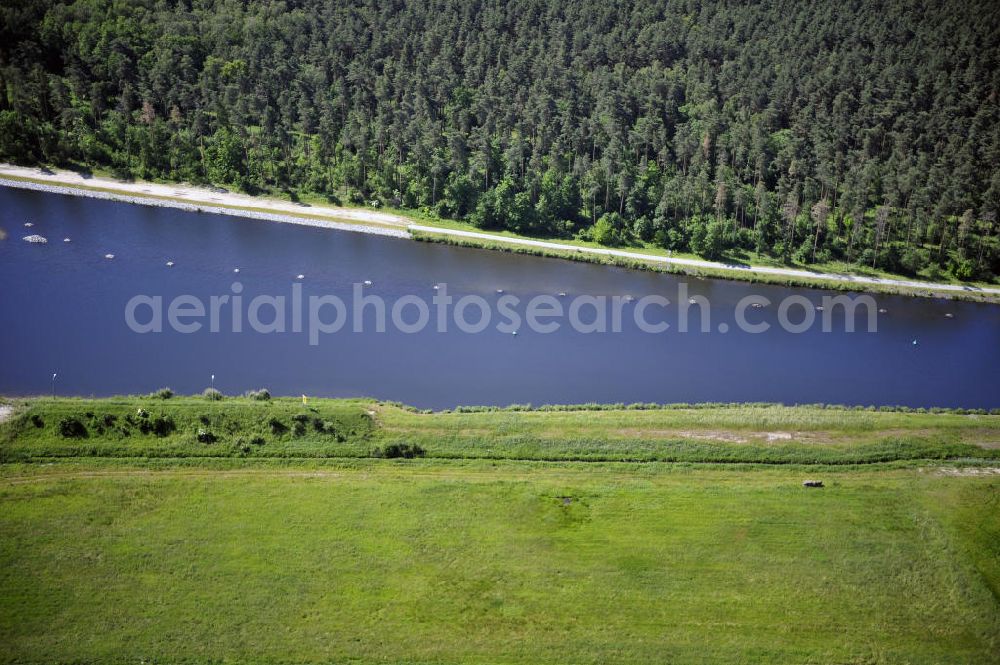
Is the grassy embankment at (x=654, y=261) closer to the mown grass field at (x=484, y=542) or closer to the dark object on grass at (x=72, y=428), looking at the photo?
the mown grass field at (x=484, y=542)

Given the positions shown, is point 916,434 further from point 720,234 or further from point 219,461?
point 219,461

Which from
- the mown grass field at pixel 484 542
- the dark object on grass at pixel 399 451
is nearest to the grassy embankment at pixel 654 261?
the mown grass field at pixel 484 542

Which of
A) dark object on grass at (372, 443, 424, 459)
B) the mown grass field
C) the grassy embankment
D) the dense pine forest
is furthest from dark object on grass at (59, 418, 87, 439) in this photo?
the dense pine forest

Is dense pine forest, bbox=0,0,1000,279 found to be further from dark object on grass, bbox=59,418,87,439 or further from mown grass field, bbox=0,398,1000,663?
dark object on grass, bbox=59,418,87,439

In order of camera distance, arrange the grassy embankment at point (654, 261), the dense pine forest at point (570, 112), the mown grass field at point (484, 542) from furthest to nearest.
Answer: the dense pine forest at point (570, 112) < the grassy embankment at point (654, 261) < the mown grass field at point (484, 542)

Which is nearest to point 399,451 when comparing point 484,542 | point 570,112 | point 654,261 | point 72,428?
point 484,542

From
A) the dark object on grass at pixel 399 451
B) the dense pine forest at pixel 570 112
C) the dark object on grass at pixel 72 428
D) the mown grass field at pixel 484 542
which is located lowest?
the mown grass field at pixel 484 542
